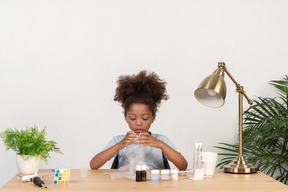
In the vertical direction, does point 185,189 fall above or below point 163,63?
below

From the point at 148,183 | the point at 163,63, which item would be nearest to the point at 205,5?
the point at 163,63

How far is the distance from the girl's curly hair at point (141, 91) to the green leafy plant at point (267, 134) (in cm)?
96

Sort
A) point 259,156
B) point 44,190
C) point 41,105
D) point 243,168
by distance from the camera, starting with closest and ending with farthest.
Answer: point 44,190 → point 243,168 → point 259,156 → point 41,105

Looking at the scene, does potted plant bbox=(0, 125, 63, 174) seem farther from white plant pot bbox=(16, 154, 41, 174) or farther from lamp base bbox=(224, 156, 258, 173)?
lamp base bbox=(224, 156, 258, 173)

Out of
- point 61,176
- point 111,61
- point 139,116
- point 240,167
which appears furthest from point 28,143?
point 111,61

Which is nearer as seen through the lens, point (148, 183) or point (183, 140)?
point (148, 183)

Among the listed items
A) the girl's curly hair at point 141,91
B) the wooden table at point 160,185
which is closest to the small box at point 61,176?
the wooden table at point 160,185

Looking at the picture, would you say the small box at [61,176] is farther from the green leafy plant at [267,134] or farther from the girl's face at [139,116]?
the green leafy plant at [267,134]

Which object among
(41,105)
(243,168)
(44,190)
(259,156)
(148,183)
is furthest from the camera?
(41,105)

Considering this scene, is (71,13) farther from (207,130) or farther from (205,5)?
(207,130)

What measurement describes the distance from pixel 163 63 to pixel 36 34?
120 centimetres

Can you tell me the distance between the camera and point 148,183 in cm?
Result: 197

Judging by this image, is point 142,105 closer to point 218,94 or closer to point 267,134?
point 218,94

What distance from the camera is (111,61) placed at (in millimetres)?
3939
